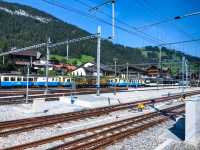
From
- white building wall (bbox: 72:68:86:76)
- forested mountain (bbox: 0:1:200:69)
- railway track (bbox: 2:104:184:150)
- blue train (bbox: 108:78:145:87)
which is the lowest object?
railway track (bbox: 2:104:184:150)

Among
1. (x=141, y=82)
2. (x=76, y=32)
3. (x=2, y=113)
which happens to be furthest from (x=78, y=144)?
(x=76, y=32)

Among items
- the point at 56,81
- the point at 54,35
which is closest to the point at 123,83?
the point at 56,81

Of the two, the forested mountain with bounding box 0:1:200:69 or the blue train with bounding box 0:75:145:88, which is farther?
the forested mountain with bounding box 0:1:200:69

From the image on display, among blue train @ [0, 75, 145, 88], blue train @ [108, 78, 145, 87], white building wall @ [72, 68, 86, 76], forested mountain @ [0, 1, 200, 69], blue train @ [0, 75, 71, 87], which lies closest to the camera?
blue train @ [0, 75, 71, 87]

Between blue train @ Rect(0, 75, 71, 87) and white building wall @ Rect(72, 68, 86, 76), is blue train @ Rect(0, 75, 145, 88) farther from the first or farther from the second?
white building wall @ Rect(72, 68, 86, 76)

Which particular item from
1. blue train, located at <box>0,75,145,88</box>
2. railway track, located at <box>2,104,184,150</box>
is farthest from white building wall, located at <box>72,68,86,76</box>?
railway track, located at <box>2,104,184,150</box>

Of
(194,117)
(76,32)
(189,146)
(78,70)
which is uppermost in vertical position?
(76,32)

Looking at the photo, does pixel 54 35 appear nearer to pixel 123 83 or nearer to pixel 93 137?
pixel 123 83

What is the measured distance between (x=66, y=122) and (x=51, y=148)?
6.25m

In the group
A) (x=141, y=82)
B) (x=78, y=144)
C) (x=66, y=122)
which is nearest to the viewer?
(x=78, y=144)

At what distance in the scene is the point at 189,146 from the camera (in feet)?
39.7

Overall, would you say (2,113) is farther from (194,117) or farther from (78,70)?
(78,70)

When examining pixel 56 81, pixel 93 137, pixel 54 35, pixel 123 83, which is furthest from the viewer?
pixel 54 35

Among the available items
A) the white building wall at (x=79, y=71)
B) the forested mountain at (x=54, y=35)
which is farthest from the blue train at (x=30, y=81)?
the forested mountain at (x=54, y=35)
